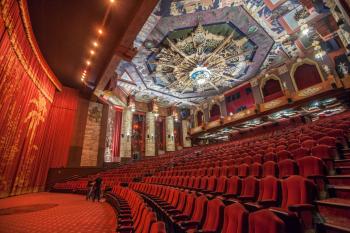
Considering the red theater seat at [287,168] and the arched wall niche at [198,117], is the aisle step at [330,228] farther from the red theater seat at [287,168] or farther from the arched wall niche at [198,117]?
the arched wall niche at [198,117]

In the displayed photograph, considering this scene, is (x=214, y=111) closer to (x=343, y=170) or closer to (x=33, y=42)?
(x=33, y=42)

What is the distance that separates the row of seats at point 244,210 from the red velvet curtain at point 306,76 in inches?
373

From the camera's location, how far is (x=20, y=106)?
5.30m

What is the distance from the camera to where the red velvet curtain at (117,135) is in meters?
11.4

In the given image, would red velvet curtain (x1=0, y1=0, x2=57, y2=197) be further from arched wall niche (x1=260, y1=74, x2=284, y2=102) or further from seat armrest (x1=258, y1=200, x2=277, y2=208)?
arched wall niche (x1=260, y1=74, x2=284, y2=102)

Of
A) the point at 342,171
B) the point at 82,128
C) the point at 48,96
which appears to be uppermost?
the point at 48,96

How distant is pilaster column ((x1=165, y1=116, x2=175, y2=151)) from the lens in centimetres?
1465

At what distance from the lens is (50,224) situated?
263 centimetres

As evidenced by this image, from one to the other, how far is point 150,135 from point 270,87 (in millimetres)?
8852

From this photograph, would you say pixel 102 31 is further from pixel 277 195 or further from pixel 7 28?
pixel 277 195

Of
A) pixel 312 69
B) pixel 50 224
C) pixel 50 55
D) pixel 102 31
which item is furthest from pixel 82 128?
pixel 312 69

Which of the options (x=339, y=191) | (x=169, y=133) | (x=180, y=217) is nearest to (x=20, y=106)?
(x=180, y=217)

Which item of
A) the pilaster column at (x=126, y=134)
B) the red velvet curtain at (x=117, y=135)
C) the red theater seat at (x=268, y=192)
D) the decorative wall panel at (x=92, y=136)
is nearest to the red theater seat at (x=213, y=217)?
the red theater seat at (x=268, y=192)

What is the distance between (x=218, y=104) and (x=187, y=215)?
1250 cm
